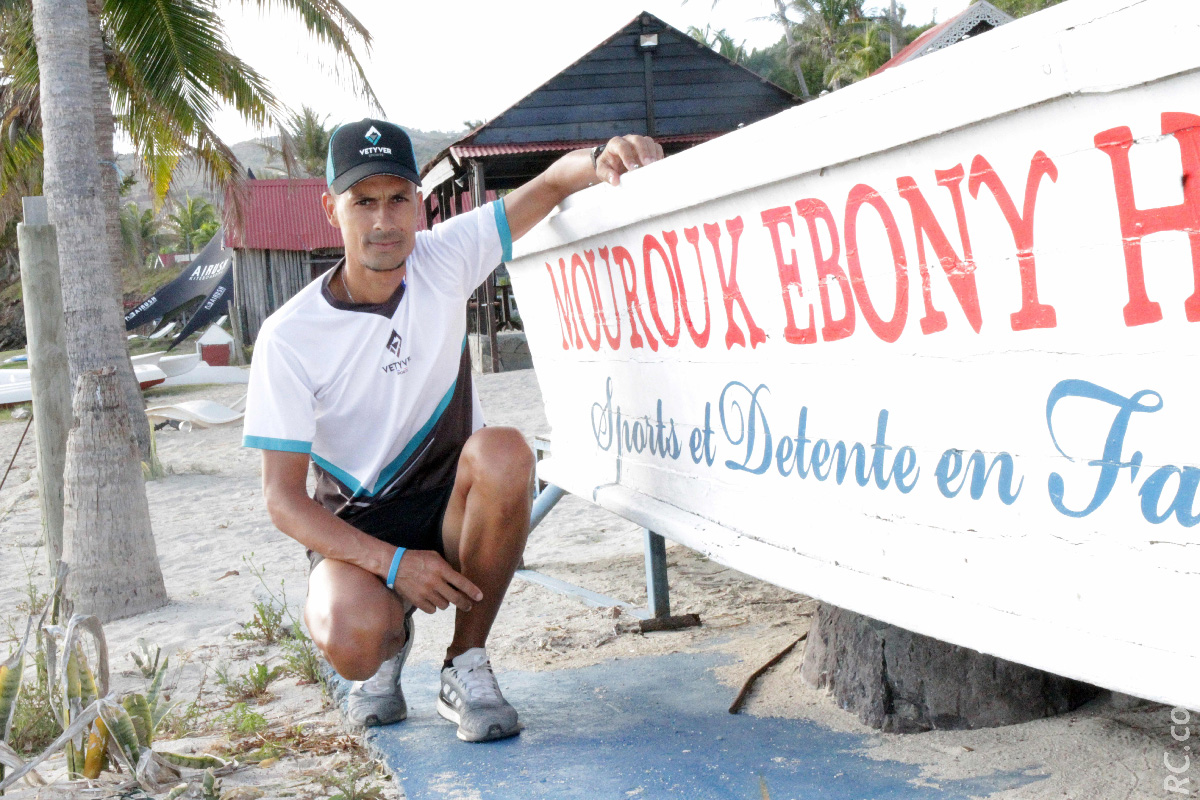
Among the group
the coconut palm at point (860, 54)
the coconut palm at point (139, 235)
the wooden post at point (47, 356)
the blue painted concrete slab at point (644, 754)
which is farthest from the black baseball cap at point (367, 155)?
the coconut palm at point (139, 235)

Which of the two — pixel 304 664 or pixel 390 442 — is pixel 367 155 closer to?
pixel 390 442

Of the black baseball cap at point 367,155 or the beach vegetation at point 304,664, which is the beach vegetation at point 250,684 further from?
the black baseball cap at point 367,155

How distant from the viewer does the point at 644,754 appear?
8.20 feet

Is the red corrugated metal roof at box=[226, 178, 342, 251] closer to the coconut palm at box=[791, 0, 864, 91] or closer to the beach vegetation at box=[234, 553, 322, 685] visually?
the beach vegetation at box=[234, 553, 322, 685]

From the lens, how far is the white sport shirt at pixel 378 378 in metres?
2.57

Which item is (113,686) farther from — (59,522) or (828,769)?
(828,769)

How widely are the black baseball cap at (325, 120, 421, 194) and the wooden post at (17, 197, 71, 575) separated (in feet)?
9.31

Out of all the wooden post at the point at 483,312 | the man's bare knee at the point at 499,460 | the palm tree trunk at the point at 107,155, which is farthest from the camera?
the wooden post at the point at 483,312

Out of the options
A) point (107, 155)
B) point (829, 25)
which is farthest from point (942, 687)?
point (829, 25)

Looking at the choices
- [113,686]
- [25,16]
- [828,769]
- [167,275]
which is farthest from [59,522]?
[167,275]

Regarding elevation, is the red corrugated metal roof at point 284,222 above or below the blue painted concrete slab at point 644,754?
above

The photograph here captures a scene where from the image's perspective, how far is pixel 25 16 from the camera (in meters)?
12.1

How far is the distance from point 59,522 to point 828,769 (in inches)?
162

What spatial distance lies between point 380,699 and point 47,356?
10.3 ft
